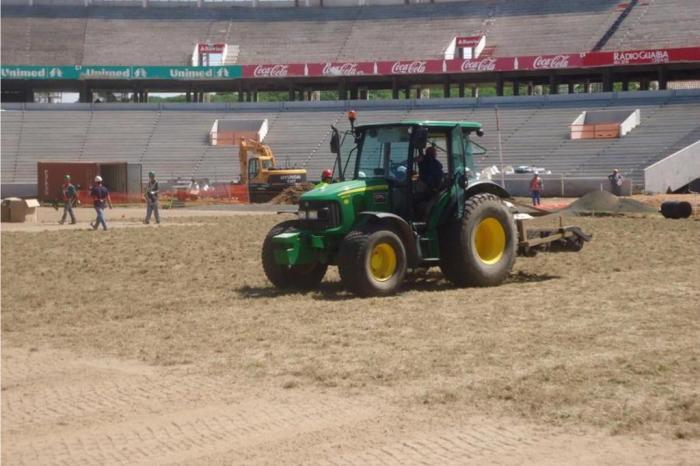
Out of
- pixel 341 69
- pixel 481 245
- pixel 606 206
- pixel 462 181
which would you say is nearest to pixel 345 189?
pixel 462 181

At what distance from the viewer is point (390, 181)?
1483cm

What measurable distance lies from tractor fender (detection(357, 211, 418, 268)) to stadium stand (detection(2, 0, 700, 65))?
50.0 meters

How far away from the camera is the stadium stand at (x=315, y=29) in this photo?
63.9 m

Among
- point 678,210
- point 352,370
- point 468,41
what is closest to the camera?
point 352,370

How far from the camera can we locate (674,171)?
4656 cm

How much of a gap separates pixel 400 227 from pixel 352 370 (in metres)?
4.87

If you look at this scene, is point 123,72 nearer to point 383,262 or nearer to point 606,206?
point 606,206

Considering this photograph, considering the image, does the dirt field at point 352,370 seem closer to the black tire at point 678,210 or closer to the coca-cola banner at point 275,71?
the black tire at point 678,210

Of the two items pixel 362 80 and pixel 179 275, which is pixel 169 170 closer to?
pixel 362 80

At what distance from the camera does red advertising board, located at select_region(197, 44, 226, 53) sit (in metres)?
69.7

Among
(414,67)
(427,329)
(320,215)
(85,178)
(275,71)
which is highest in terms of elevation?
(275,71)

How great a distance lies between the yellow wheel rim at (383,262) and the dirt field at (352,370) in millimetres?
431

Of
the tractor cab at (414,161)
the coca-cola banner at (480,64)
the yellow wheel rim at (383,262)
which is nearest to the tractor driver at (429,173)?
the tractor cab at (414,161)

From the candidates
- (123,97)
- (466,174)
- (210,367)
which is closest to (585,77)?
(123,97)
